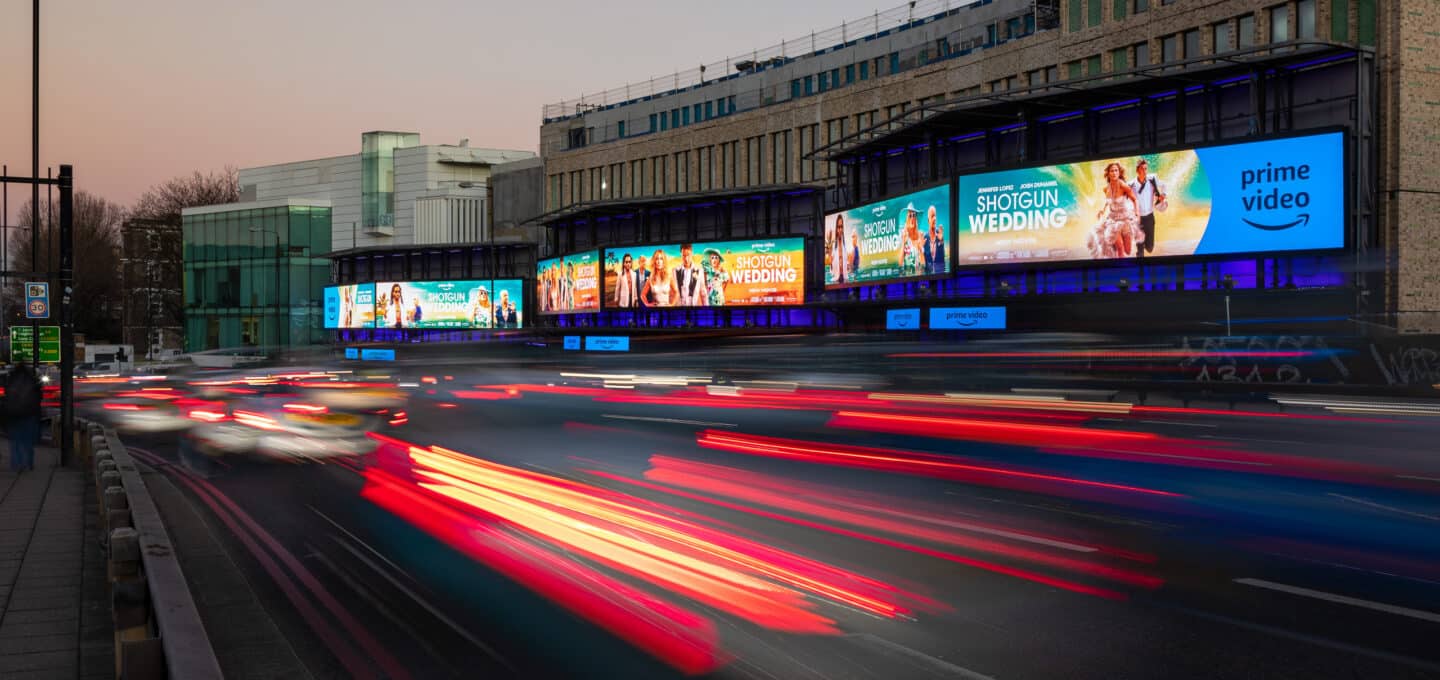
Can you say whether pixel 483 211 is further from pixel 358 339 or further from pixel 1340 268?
pixel 1340 268

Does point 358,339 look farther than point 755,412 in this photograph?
Yes

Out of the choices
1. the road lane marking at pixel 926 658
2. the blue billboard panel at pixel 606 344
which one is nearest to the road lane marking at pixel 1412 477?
the road lane marking at pixel 926 658

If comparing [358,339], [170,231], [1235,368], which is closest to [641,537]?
[1235,368]

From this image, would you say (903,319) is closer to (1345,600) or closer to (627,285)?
(627,285)

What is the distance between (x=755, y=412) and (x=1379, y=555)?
20.2m

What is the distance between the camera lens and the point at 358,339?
3462 inches

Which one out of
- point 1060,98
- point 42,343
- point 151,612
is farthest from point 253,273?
point 151,612

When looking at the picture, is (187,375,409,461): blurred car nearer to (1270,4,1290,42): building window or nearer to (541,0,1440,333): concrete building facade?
(541,0,1440,333): concrete building facade

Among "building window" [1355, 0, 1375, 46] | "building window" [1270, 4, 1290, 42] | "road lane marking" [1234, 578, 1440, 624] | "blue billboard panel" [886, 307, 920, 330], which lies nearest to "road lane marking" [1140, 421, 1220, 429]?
"road lane marking" [1234, 578, 1440, 624]

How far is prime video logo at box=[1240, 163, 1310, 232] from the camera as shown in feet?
102

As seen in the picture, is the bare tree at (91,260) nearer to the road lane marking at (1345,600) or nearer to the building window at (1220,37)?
the building window at (1220,37)

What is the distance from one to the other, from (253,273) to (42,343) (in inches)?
3529

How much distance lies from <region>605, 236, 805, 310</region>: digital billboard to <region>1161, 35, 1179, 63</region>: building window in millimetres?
15743

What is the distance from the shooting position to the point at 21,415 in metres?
20.8
